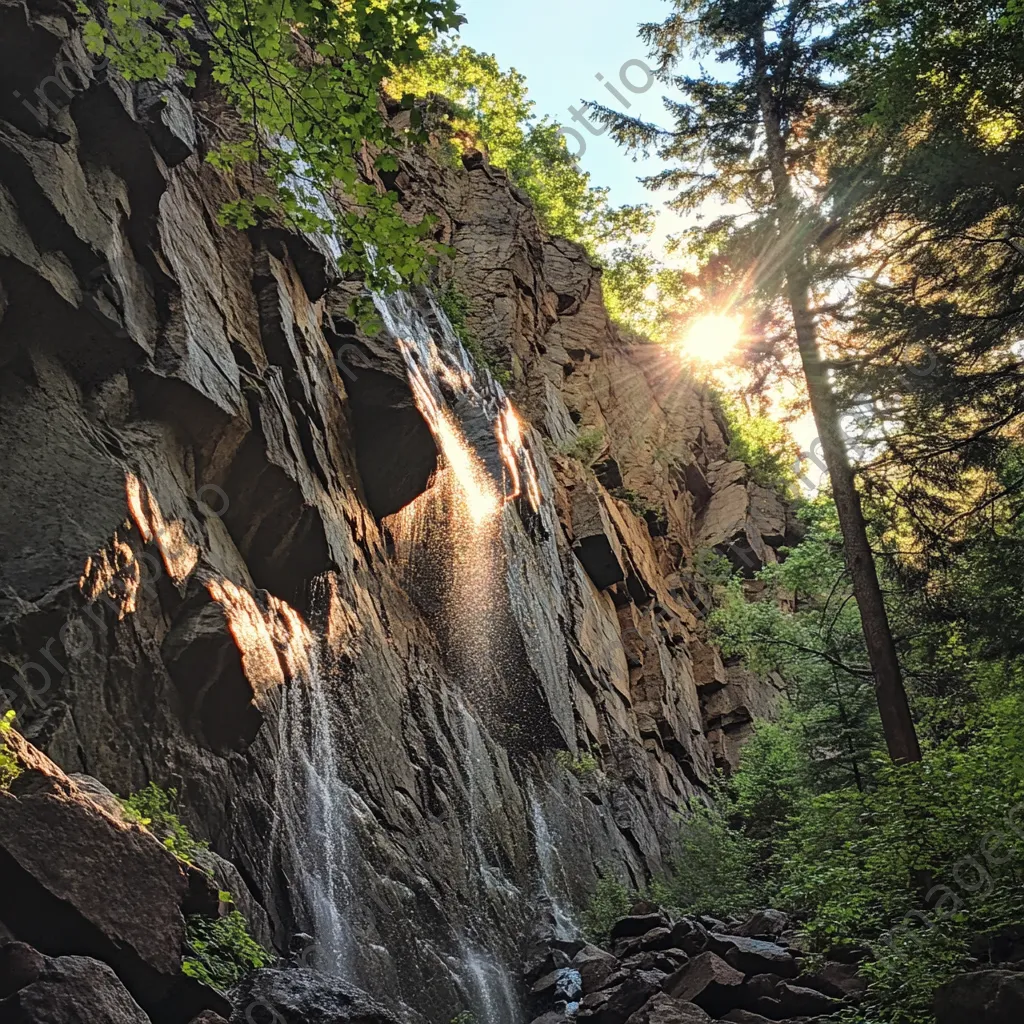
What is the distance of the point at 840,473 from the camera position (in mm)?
12242

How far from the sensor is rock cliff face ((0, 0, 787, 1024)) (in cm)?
668

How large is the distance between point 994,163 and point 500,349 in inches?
565

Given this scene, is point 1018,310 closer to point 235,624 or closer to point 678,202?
point 678,202

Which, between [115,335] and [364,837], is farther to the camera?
[364,837]

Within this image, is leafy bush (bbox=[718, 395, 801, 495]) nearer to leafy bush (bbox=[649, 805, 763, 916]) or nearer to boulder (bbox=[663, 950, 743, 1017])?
leafy bush (bbox=[649, 805, 763, 916])

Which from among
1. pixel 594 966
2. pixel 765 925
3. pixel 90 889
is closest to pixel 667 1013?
pixel 594 966

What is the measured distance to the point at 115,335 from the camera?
7.84 meters

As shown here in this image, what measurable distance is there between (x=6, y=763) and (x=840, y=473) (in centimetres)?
1083

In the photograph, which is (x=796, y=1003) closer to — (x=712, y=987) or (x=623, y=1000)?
(x=712, y=987)

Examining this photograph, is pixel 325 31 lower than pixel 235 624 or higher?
higher

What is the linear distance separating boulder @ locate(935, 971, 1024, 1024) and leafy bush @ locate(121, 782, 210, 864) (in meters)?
5.02

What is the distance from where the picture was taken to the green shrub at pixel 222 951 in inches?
200

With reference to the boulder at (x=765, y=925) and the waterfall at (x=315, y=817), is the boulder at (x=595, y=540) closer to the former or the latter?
the boulder at (x=765, y=925)

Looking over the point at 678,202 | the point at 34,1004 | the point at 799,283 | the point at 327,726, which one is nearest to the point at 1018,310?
the point at 799,283
